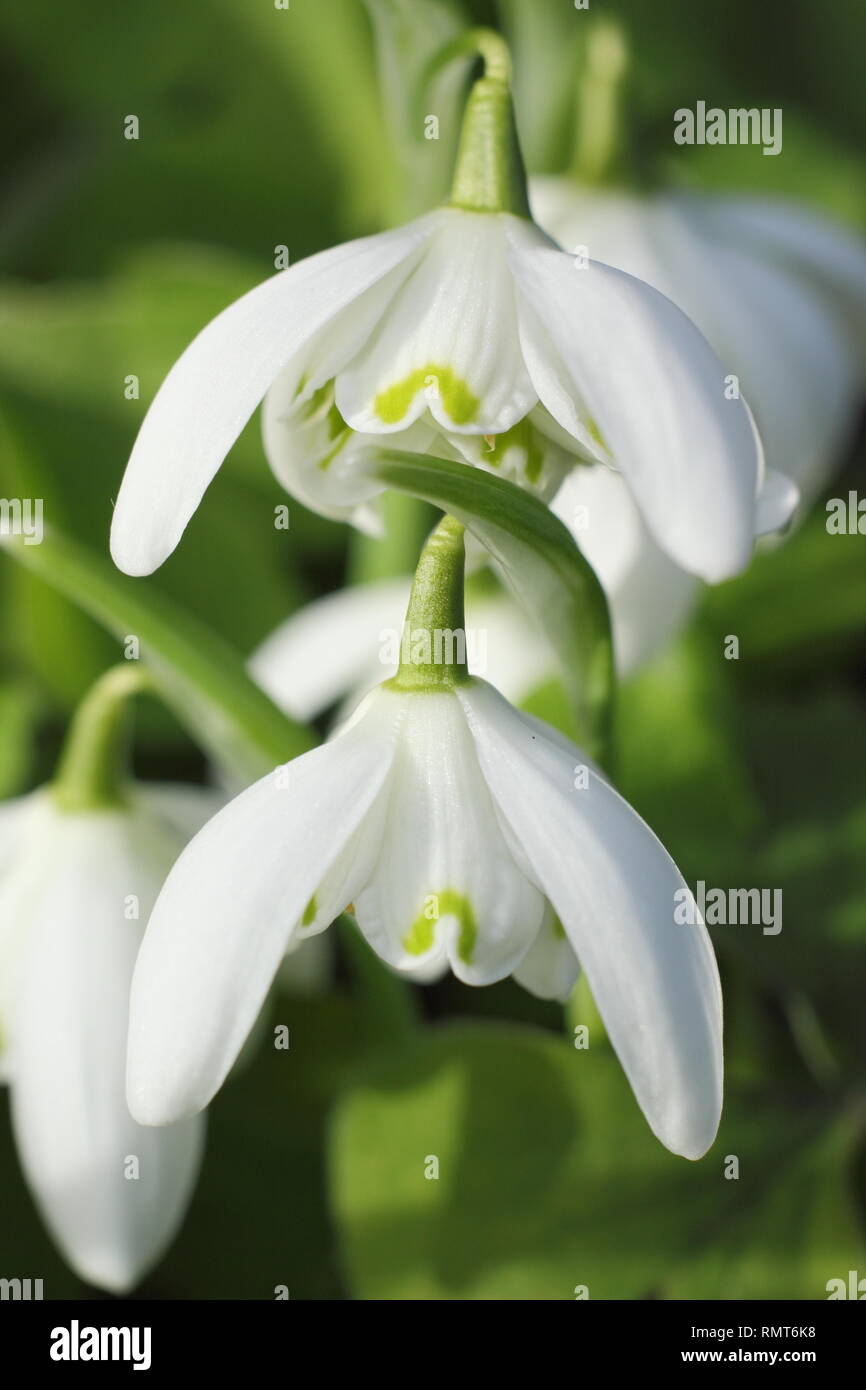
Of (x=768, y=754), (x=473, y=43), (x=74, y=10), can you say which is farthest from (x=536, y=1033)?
(x=74, y=10)

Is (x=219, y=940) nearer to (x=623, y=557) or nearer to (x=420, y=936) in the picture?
(x=420, y=936)

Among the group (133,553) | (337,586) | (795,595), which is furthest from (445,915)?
(337,586)

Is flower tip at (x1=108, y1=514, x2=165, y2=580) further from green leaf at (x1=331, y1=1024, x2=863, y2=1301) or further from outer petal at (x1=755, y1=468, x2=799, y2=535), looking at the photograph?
green leaf at (x1=331, y1=1024, x2=863, y2=1301)

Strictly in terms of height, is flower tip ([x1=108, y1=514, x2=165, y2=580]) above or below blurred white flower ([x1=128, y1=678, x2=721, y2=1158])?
above

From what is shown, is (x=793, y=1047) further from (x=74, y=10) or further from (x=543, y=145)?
(x=74, y=10)

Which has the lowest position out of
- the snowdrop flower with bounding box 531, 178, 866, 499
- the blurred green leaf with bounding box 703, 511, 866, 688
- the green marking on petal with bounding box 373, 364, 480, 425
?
the green marking on petal with bounding box 373, 364, 480, 425

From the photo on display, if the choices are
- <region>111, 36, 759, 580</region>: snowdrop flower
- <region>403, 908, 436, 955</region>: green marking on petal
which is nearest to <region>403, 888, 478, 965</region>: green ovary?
<region>403, 908, 436, 955</region>: green marking on petal

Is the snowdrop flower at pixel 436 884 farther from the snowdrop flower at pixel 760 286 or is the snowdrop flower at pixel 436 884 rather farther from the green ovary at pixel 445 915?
the snowdrop flower at pixel 760 286
